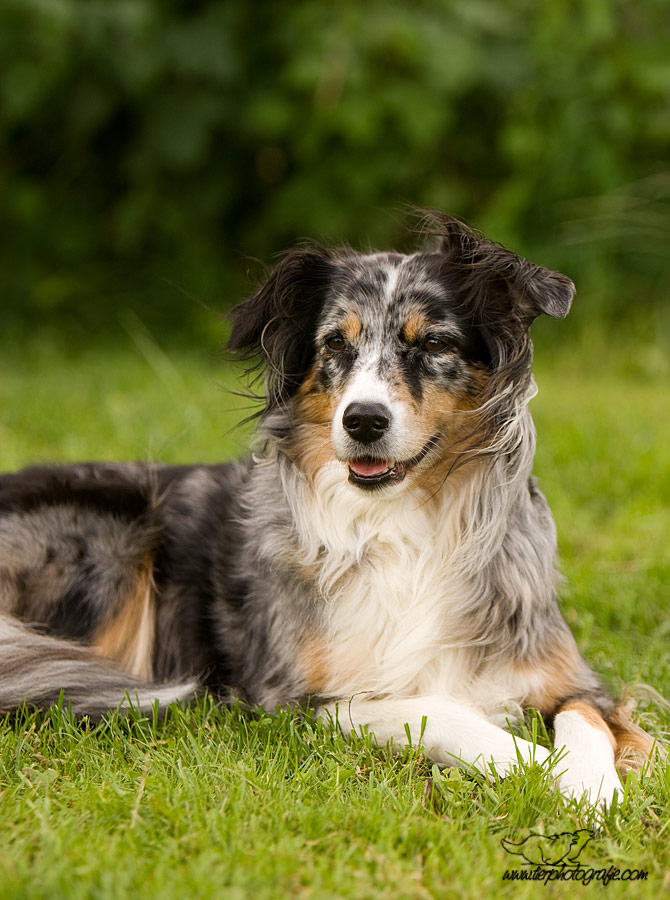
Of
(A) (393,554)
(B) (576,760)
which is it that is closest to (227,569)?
(A) (393,554)

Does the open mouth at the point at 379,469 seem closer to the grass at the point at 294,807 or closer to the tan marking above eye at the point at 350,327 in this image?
the tan marking above eye at the point at 350,327

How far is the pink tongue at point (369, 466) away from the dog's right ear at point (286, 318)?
0.45m

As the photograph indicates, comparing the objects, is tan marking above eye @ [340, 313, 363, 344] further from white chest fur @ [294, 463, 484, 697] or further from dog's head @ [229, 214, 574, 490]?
white chest fur @ [294, 463, 484, 697]

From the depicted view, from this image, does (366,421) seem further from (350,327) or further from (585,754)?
(585,754)

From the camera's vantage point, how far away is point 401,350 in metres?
3.30

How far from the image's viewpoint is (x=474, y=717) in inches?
121

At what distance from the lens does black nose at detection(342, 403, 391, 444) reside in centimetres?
310

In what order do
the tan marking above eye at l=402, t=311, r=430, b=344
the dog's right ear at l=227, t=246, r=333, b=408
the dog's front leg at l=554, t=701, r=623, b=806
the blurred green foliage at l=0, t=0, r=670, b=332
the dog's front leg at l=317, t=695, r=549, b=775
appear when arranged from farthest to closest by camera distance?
the blurred green foliage at l=0, t=0, r=670, b=332
the dog's right ear at l=227, t=246, r=333, b=408
the tan marking above eye at l=402, t=311, r=430, b=344
the dog's front leg at l=317, t=695, r=549, b=775
the dog's front leg at l=554, t=701, r=623, b=806

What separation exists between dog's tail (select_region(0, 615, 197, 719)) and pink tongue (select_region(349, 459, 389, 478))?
34.8 inches

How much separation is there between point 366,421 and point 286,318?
63cm

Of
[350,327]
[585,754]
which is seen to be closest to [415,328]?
[350,327]

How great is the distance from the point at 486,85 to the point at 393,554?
5977mm
